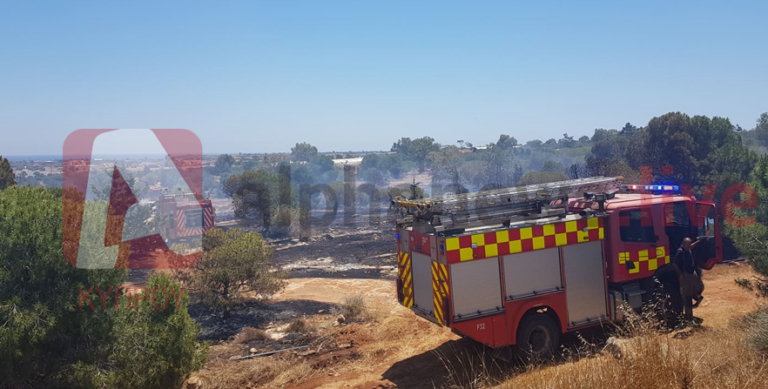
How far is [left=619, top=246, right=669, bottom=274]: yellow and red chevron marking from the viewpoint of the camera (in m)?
10.1

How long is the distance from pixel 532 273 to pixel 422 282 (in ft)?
6.66

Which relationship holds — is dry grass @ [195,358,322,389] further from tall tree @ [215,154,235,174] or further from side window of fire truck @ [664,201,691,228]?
tall tree @ [215,154,235,174]

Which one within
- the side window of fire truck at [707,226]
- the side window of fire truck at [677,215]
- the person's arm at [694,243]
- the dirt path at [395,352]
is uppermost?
the side window of fire truck at [677,215]

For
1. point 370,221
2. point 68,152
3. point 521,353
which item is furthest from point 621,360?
point 370,221

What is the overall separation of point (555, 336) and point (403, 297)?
2972 mm

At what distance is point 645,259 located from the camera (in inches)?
404

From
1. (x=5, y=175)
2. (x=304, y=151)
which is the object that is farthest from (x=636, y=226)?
(x=304, y=151)

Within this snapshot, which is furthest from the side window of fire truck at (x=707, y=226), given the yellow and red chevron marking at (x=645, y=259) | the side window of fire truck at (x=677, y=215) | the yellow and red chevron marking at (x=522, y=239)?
the yellow and red chevron marking at (x=522, y=239)

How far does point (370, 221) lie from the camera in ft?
150

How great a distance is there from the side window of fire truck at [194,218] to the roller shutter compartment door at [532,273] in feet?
89.2

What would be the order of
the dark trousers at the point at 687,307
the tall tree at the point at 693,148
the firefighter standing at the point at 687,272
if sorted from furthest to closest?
the tall tree at the point at 693,148, the dark trousers at the point at 687,307, the firefighter standing at the point at 687,272

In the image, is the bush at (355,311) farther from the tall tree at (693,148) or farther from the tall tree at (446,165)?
the tall tree at (446,165)

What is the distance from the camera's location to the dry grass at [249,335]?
565 inches

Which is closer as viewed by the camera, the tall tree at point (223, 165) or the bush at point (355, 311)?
the bush at point (355, 311)
